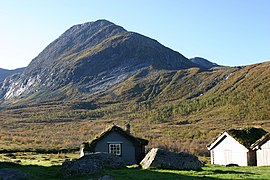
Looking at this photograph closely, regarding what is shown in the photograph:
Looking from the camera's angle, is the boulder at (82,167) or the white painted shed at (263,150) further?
the white painted shed at (263,150)

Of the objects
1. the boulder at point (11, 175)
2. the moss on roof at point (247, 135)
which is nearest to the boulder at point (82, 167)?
the boulder at point (11, 175)

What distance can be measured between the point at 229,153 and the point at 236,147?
1412 millimetres

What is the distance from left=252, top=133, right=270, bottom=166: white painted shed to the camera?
39.1 m

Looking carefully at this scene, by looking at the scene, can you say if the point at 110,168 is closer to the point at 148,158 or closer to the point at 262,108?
the point at 148,158

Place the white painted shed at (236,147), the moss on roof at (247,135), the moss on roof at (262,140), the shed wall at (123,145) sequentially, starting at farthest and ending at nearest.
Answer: the moss on roof at (247,135)
the white painted shed at (236,147)
the moss on roof at (262,140)
the shed wall at (123,145)

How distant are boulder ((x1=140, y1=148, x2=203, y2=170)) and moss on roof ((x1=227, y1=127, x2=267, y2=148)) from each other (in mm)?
14429

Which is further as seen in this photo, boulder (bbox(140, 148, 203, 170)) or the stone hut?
the stone hut

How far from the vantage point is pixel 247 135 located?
43.3 metres

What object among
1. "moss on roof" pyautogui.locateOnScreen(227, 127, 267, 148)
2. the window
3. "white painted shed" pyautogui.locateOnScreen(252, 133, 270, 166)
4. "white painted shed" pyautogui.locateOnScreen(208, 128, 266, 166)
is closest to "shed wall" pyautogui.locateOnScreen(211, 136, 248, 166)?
"white painted shed" pyautogui.locateOnScreen(208, 128, 266, 166)

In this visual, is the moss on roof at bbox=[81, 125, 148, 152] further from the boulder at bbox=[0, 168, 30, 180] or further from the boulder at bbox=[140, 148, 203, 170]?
the boulder at bbox=[0, 168, 30, 180]

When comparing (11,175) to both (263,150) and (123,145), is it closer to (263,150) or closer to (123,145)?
(123,145)

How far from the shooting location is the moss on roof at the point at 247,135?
4239cm

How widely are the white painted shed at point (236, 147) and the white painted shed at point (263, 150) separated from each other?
119 cm

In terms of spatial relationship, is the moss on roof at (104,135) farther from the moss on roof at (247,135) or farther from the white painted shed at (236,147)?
the moss on roof at (247,135)
